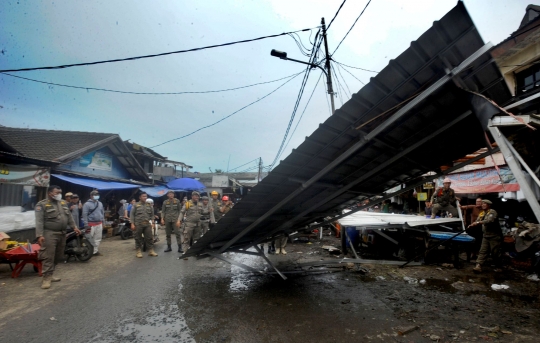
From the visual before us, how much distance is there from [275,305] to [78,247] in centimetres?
609

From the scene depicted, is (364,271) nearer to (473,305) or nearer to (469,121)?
(473,305)

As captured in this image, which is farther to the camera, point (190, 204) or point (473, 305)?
point (190, 204)

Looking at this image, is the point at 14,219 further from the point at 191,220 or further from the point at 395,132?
the point at 395,132

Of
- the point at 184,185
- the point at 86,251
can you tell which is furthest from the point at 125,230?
the point at 184,185

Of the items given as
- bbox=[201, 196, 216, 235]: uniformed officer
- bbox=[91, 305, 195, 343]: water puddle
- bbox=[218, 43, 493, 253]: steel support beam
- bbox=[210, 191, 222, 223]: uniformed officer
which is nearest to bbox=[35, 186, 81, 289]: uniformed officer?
bbox=[91, 305, 195, 343]: water puddle

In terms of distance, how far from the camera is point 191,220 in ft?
26.7

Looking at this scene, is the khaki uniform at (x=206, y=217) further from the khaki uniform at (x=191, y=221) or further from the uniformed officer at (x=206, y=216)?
the khaki uniform at (x=191, y=221)

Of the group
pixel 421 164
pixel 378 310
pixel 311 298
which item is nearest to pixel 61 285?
pixel 311 298

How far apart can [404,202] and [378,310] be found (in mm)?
11331

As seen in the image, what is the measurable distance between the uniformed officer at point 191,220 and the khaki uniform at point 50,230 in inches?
121

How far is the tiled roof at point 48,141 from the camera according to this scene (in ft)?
38.6

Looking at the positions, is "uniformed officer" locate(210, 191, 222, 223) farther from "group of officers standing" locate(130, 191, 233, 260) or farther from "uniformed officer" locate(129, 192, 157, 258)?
"uniformed officer" locate(129, 192, 157, 258)

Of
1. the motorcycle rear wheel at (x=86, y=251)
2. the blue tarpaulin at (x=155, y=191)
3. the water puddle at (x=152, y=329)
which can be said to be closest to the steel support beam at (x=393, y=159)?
the water puddle at (x=152, y=329)

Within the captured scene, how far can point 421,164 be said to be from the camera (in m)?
4.50
